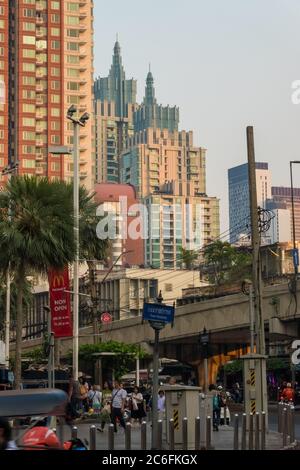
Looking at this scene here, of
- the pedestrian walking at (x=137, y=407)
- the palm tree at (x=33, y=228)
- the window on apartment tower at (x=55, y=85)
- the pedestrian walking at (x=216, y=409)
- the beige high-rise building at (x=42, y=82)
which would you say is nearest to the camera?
the pedestrian walking at (x=216, y=409)

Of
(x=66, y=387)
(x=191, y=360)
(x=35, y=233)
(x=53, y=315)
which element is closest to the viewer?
(x=35, y=233)

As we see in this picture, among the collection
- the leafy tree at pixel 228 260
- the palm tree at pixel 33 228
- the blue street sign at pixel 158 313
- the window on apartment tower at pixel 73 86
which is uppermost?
the window on apartment tower at pixel 73 86

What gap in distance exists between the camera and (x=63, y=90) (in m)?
A: 184

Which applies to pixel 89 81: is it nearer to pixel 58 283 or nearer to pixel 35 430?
pixel 58 283

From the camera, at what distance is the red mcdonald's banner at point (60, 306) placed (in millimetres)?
51781

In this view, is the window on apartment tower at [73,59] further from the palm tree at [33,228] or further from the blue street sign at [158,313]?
the blue street sign at [158,313]

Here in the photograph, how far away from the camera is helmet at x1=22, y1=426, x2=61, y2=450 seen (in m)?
16.2

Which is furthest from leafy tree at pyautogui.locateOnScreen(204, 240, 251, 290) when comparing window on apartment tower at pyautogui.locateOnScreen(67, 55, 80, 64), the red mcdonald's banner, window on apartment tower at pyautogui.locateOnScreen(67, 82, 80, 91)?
the red mcdonald's banner

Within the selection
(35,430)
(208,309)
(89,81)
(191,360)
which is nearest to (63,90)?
(89,81)

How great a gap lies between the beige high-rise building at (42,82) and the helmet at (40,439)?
6493 inches

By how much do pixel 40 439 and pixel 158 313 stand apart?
1041cm

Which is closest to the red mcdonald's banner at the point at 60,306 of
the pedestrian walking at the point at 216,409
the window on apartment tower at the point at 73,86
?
the pedestrian walking at the point at 216,409

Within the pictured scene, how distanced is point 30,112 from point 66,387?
12434 cm

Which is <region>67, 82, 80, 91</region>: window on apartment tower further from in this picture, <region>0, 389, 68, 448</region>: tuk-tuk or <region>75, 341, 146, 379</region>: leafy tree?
<region>0, 389, 68, 448</region>: tuk-tuk
